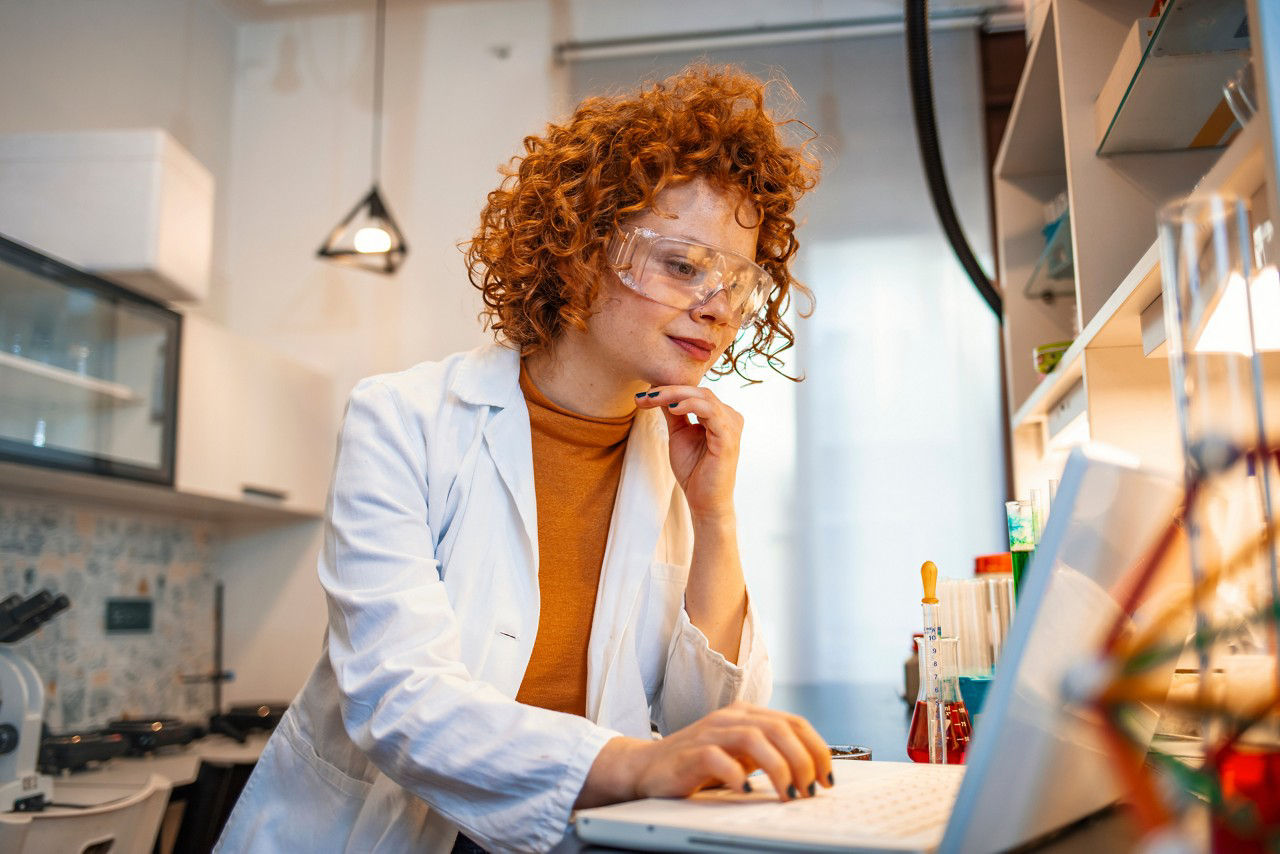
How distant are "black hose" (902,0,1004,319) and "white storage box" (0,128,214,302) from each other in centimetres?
187

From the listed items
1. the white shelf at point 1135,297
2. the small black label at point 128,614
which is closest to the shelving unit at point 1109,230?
the white shelf at point 1135,297

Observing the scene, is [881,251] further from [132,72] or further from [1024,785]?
[1024,785]

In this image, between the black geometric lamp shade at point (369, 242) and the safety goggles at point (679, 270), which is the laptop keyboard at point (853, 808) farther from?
the black geometric lamp shade at point (369, 242)

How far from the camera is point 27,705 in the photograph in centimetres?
206

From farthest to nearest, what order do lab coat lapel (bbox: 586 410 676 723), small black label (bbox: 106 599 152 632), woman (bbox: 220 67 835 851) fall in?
1. small black label (bbox: 106 599 152 632)
2. lab coat lapel (bbox: 586 410 676 723)
3. woman (bbox: 220 67 835 851)

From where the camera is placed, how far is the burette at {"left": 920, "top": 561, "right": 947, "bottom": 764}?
1.07 meters

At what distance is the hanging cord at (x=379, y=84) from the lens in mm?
3801

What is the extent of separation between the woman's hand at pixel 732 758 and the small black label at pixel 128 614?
107 inches

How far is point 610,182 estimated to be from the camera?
1.29 meters

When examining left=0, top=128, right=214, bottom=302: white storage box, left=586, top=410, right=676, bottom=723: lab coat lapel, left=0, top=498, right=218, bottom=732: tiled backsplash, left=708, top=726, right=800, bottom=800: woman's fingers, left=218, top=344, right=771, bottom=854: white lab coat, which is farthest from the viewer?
left=0, top=498, right=218, bottom=732: tiled backsplash

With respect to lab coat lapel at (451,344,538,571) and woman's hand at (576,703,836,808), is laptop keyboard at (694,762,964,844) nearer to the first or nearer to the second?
woman's hand at (576,703,836,808)

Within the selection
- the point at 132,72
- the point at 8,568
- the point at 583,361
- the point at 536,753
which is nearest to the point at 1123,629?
the point at 536,753

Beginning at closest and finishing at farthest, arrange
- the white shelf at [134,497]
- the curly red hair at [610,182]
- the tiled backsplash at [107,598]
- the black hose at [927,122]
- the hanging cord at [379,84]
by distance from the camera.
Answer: the curly red hair at [610,182], the black hose at [927,122], the white shelf at [134,497], the tiled backsplash at [107,598], the hanging cord at [379,84]

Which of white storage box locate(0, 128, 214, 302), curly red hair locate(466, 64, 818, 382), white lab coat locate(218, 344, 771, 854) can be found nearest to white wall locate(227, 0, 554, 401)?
white storage box locate(0, 128, 214, 302)
